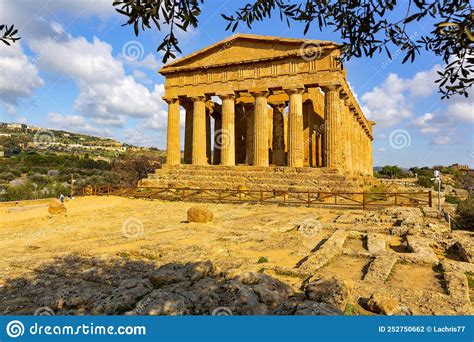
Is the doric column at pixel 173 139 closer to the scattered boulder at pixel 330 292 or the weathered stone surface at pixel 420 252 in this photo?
the weathered stone surface at pixel 420 252

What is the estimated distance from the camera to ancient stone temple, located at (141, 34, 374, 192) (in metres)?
23.5

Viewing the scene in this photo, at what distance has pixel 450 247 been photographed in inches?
295

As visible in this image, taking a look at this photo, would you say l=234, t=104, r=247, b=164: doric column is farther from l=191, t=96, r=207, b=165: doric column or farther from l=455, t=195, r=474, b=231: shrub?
l=455, t=195, r=474, b=231: shrub

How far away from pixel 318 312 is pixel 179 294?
1.58m

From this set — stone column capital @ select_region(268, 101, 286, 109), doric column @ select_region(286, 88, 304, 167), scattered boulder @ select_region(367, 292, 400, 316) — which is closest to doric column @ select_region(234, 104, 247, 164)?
stone column capital @ select_region(268, 101, 286, 109)

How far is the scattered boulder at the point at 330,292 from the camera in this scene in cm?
376

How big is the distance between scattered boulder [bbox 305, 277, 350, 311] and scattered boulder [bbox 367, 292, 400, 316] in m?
0.31

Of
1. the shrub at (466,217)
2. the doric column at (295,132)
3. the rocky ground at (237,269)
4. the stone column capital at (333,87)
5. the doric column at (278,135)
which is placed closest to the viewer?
the rocky ground at (237,269)

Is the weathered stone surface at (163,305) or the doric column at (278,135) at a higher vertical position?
the doric column at (278,135)

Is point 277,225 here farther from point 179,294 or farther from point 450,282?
point 179,294

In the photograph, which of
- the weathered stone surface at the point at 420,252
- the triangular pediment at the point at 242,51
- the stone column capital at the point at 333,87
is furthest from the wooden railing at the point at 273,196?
the triangular pediment at the point at 242,51

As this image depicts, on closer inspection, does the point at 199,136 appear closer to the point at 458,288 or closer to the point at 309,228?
the point at 309,228

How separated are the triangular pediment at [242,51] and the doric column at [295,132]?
347 centimetres

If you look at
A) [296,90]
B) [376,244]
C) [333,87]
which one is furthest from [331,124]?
[376,244]
